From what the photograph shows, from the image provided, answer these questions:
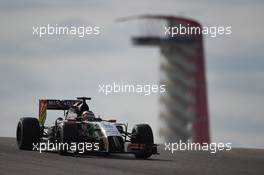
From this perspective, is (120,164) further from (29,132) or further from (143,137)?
(29,132)

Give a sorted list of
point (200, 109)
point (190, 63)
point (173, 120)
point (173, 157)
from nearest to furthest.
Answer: point (173, 157) < point (173, 120) < point (190, 63) < point (200, 109)

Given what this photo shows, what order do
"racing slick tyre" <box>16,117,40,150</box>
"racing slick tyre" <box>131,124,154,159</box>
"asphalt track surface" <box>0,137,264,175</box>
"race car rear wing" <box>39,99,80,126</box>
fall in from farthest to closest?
"race car rear wing" <box>39,99,80,126</box>, "racing slick tyre" <box>16,117,40,150</box>, "racing slick tyre" <box>131,124,154,159</box>, "asphalt track surface" <box>0,137,264,175</box>

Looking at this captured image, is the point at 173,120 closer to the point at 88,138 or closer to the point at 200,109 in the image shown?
the point at 88,138

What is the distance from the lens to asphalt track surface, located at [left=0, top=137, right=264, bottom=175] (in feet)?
79.0

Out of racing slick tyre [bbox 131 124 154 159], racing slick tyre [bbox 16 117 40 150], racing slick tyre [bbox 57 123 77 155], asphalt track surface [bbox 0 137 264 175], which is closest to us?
asphalt track surface [bbox 0 137 264 175]

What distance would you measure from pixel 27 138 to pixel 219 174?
1081 centimetres

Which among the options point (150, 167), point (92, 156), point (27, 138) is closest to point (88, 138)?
point (92, 156)

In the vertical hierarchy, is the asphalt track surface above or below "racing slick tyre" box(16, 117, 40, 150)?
below

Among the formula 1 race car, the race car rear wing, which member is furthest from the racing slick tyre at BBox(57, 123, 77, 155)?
the race car rear wing

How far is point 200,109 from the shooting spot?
53812mm

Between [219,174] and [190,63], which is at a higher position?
[190,63]

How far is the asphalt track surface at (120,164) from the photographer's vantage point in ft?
79.0

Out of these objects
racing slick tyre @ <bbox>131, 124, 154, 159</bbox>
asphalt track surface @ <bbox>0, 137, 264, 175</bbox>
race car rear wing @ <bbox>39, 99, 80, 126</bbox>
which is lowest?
asphalt track surface @ <bbox>0, 137, 264, 175</bbox>

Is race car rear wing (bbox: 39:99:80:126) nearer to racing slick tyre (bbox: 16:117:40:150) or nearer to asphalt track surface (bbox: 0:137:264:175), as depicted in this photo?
racing slick tyre (bbox: 16:117:40:150)
